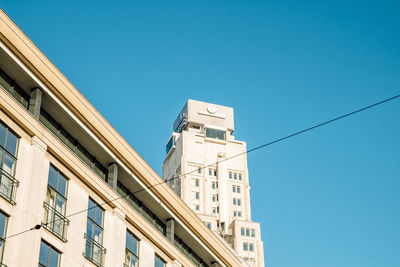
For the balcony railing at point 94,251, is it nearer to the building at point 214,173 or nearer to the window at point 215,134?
the building at point 214,173

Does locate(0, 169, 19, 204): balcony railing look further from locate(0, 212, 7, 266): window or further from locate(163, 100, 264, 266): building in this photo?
locate(163, 100, 264, 266): building

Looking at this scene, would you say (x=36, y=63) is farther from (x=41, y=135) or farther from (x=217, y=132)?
(x=217, y=132)

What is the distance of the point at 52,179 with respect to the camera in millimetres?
30891

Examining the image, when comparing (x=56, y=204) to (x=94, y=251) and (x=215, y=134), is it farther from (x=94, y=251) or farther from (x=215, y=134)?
(x=215, y=134)

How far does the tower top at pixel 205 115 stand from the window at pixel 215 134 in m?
1.57

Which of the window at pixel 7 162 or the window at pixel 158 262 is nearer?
the window at pixel 7 162

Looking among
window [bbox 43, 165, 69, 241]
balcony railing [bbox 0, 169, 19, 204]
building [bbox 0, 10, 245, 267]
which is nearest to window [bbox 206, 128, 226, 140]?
building [bbox 0, 10, 245, 267]

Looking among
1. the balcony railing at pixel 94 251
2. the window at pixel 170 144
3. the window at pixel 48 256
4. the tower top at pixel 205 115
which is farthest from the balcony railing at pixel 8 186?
the tower top at pixel 205 115

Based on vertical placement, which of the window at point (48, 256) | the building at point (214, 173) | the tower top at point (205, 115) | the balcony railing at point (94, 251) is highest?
the tower top at point (205, 115)

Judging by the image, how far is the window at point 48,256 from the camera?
28.3 m

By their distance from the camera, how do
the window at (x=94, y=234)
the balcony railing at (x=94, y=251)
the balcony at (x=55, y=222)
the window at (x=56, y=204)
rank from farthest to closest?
the window at (x=94, y=234) → the balcony railing at (x=94, y=251) → the window at (x=56, y=204) → the balcony at (x=55, y=222)

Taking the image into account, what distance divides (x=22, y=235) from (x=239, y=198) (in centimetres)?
13784

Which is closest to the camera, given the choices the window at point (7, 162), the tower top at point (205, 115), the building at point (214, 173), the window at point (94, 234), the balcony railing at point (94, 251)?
the window at point (7, 162)

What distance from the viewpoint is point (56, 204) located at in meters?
30.6
